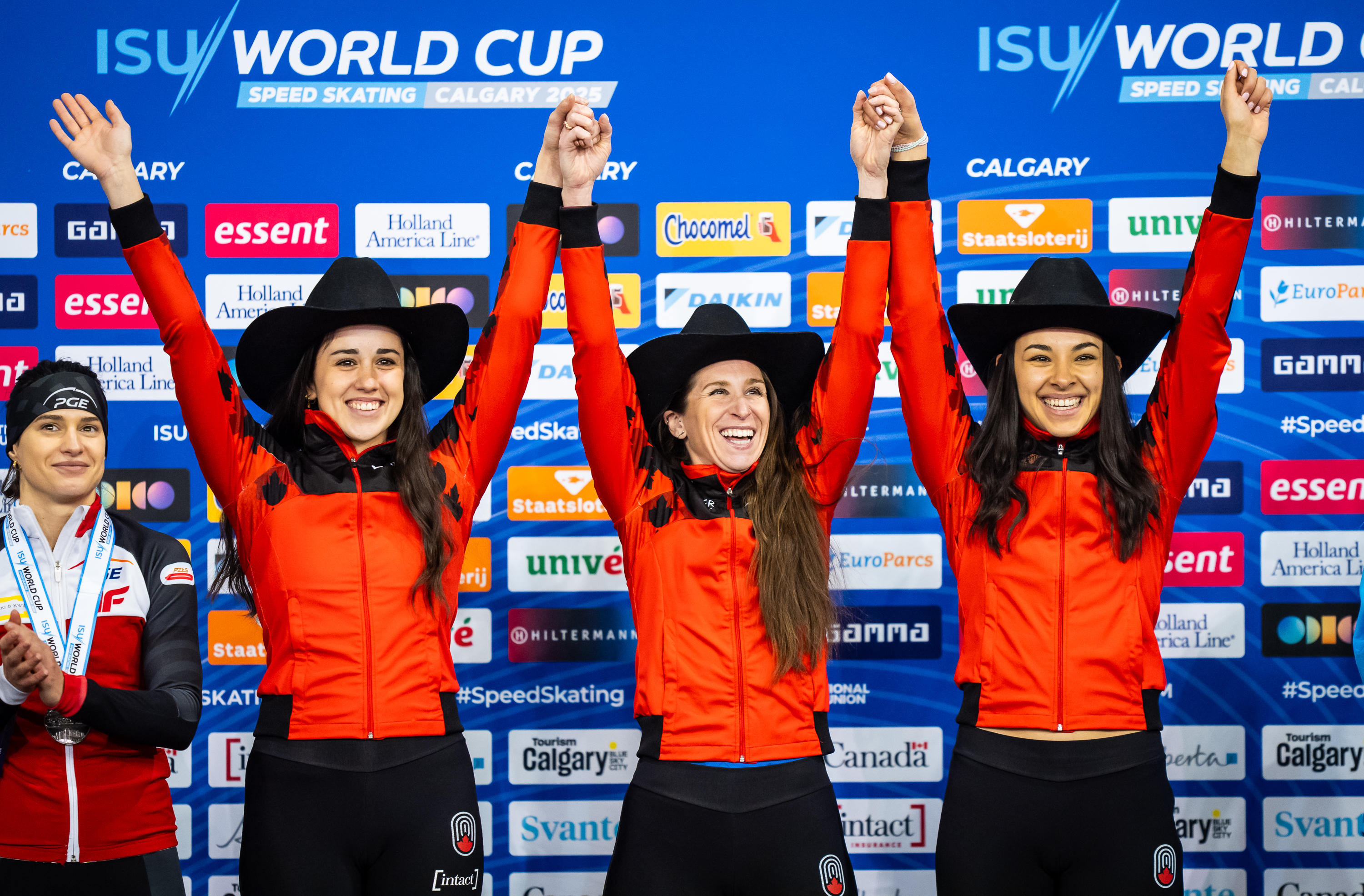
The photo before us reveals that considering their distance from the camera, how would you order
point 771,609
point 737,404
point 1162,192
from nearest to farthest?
point 771,609 → point 737,404 → point 1162,192

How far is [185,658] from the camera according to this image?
7.66 feet

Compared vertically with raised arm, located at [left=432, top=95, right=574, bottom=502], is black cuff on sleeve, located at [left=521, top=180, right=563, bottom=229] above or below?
above

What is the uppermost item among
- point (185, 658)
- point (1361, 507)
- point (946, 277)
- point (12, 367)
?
point (946, 277)

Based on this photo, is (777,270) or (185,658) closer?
(185,658)

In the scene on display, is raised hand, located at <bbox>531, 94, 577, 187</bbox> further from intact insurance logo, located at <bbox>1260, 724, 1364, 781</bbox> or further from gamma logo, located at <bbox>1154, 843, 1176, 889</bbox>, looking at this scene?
intact insurance logo, located at <bbox>1260, 724, 1364, 781</bbox>

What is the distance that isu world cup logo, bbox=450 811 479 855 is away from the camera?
6.89ft

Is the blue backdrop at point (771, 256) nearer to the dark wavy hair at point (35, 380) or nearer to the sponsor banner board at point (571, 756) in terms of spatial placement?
the sponsor banner board at point (571, 756)

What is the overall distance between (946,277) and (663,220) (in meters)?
0.91

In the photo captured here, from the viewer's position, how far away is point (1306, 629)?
10.9 ft

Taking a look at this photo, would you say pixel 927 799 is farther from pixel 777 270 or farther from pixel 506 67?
pixel 506 67

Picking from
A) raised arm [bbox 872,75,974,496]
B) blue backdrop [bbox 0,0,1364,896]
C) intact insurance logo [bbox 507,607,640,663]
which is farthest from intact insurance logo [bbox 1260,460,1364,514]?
intact insurance logo [bbox 507,607,640,663]

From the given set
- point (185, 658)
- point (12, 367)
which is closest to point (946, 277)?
point (185, 658)

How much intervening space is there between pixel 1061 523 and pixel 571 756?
1804 millimetres

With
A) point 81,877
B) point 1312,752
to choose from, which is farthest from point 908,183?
point 1312,752
